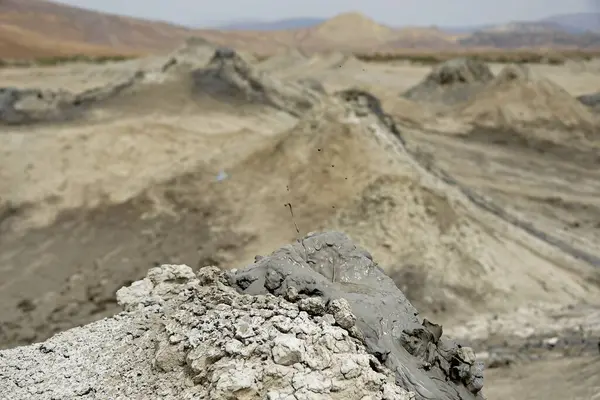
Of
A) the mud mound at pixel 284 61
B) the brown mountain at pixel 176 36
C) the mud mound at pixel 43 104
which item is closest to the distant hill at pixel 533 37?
the brown mountain at pixel 176 36

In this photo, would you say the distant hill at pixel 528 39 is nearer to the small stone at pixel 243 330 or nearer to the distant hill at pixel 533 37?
the distant hill at pixel 533 37

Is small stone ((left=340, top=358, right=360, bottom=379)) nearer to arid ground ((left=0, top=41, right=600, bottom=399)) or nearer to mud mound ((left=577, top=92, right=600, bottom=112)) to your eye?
arid ground ((left=0, top=41, right=600, bottom=399))

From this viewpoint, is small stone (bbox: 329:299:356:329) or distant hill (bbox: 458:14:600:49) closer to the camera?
small stone (bbox: 329:299:356:329)

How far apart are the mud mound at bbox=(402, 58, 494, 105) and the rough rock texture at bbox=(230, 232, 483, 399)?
1963 centimetres

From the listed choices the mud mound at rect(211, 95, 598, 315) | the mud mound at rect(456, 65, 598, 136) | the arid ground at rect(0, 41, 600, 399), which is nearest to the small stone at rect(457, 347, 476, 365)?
the arid ground at rect(0, 41, 600, 399)

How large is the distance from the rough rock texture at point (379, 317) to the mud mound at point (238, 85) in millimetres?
13919

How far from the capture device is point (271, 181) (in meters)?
12.1

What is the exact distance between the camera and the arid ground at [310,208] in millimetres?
9062

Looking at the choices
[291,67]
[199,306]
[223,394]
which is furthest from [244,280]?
[291,67]

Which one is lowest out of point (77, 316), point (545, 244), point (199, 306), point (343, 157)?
point (77, 316)

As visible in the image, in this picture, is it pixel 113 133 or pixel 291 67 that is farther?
pixel 291 67

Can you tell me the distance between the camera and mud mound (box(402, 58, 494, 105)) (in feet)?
78.0

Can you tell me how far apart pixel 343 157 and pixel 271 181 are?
1.59m

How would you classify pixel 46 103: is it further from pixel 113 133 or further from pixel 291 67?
pixel 291 67
